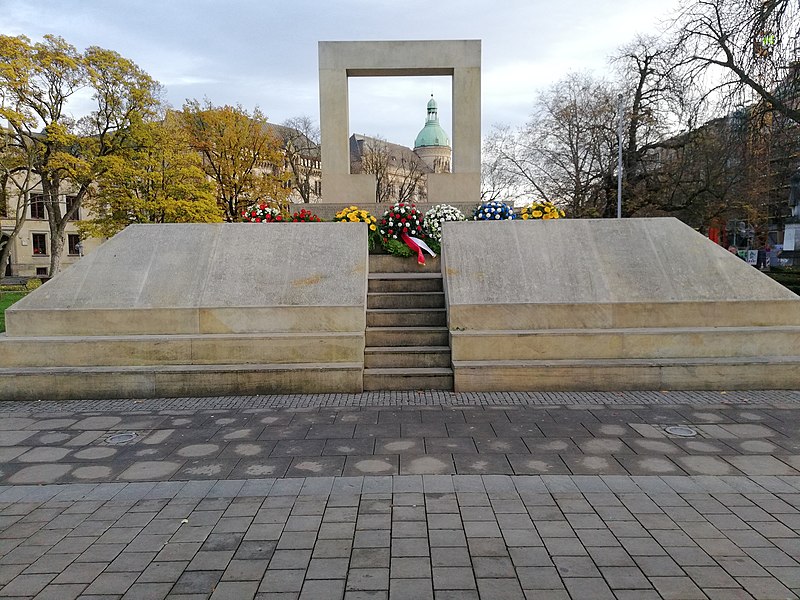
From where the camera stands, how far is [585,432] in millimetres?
5266

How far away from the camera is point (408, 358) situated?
279 inches

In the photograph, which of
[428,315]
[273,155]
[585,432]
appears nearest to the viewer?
[585,432]

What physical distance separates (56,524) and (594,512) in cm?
367

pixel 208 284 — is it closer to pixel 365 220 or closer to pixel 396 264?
pixel 396 264

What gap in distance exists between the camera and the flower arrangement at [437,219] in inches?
376

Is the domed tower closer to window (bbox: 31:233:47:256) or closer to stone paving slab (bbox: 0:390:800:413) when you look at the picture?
window (bbox: 31:233:47:256)

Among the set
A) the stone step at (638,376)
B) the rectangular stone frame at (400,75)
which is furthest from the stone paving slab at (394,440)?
the rectangular stone frame at (400,75)

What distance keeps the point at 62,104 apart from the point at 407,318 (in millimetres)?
28901

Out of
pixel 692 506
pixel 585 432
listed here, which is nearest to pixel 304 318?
pixel 585 432

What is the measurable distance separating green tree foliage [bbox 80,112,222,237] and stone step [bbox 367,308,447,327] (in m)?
25.2

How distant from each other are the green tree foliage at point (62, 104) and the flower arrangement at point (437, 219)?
81.0ft

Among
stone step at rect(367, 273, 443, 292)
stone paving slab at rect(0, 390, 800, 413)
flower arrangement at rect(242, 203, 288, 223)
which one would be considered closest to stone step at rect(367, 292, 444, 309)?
stone step at rect(367, 273, 443, 292)

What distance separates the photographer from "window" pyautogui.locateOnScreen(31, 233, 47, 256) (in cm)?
5575

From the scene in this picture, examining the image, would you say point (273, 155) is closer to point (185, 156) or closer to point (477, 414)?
point (185, 156)
